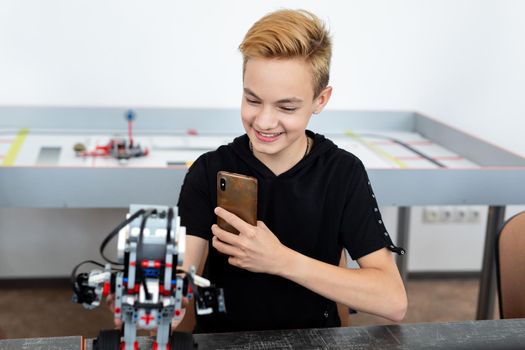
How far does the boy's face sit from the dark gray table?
35cm

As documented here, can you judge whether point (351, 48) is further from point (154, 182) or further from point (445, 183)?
point (154, 182)

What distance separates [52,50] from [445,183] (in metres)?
1.69

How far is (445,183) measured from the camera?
1998 mm

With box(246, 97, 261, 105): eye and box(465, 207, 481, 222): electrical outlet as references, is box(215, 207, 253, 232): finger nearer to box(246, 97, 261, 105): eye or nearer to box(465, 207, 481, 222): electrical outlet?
box(246, 97, 261, 105): eye

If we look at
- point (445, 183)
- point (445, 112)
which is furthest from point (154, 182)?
point (445, 112)

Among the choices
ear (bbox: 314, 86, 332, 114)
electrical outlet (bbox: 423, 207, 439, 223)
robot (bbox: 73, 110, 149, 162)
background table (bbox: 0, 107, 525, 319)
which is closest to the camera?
ear (bbox: 314, 86, 332, 114)

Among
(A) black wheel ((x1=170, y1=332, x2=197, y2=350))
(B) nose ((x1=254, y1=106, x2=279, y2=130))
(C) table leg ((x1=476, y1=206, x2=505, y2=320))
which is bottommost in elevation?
(C) table leg ((x1=476, y1=206, x2=505, y2=320))

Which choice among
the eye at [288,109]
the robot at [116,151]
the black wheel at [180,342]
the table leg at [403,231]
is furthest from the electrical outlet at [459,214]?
the black wheel at [180,342]

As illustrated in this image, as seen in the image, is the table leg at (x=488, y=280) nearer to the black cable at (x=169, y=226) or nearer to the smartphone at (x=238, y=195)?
the smartphone at (x=238, y=195)

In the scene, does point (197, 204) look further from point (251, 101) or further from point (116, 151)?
point (116, 151)

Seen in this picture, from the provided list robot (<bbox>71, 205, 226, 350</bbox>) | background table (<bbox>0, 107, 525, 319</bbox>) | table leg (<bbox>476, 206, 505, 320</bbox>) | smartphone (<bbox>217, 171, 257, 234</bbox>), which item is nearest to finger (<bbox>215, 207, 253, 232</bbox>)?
smartphone (<bbox>217, 171, 257, 234</bbox>)

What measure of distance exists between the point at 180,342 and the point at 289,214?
47 cm

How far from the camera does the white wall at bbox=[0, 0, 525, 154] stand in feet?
8.85

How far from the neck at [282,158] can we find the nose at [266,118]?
0.14 metres
